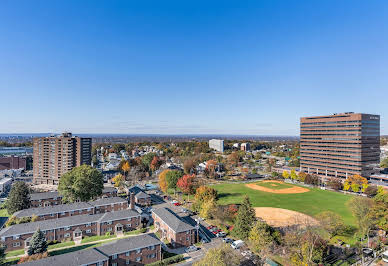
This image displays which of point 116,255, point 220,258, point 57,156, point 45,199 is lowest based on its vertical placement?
point 45,199

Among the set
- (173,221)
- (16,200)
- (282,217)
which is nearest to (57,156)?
(16,200)

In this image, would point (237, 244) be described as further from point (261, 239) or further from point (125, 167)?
point (125, 167)

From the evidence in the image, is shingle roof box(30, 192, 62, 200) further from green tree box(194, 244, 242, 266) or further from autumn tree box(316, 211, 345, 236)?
A: autumn tree box(316, 211, 345, 236)

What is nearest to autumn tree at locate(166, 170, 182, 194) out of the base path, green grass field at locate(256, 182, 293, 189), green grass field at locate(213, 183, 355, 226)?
green grass field at locate(213, 183, 355, 226)

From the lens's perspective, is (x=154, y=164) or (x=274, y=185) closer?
(x=274, y=185)

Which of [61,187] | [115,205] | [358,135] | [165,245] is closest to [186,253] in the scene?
[165,245]

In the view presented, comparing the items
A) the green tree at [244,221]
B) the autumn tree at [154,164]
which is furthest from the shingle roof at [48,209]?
the autumn tree at [154,164]
